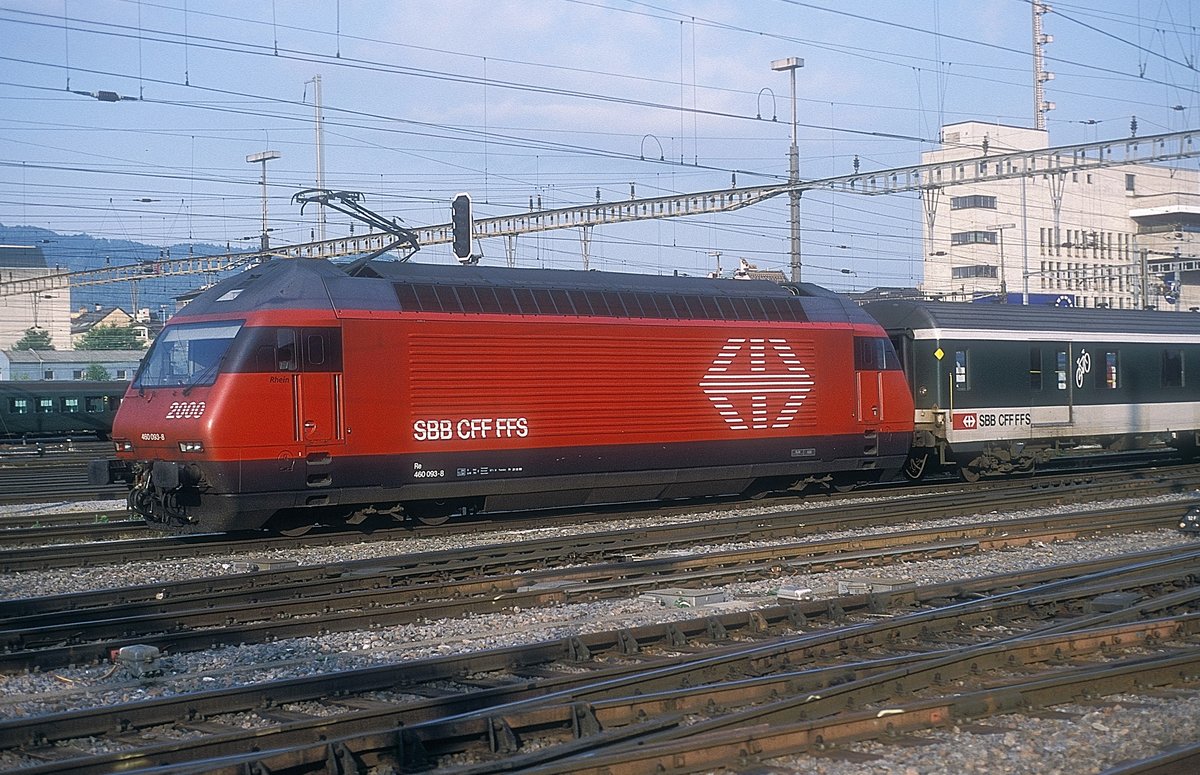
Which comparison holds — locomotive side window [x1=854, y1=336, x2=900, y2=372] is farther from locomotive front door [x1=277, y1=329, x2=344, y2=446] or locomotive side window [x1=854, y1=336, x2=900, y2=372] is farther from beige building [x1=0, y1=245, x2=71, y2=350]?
beige building [x1=0, y1=245, x2=71, y2=350]

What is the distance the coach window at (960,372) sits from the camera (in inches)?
892

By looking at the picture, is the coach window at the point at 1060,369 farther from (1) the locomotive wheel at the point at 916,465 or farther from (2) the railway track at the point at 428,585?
(2) the railway track at the point at 428,585

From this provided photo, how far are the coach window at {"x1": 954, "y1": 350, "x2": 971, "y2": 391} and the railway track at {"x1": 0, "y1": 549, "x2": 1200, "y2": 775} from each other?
1201 centimetres

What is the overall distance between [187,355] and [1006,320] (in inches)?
614

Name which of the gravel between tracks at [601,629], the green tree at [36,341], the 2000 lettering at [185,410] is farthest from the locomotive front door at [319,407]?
the green tree at [36,341]

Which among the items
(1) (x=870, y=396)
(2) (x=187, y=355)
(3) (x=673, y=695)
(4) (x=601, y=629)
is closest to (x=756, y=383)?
(1) (x=870, y=396)

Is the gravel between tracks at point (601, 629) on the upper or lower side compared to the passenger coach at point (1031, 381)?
lower

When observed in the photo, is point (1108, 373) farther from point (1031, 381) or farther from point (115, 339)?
point (115, 339)

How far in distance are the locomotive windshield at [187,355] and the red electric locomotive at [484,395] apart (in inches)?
1.2

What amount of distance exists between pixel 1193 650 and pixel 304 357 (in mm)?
10549

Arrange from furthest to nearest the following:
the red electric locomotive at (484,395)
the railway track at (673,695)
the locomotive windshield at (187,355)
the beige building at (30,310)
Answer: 1. the beige building at (30,310)
2. the locomotive windshield at (187,355)
3. the red electric locomotive at (484,395)
4. the railway track at (673,695)

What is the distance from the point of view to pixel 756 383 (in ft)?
65.1

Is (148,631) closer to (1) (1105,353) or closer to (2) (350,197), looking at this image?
(2) (350,197)

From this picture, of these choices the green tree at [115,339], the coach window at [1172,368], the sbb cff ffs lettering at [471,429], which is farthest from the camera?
the green tree at [115,339]
